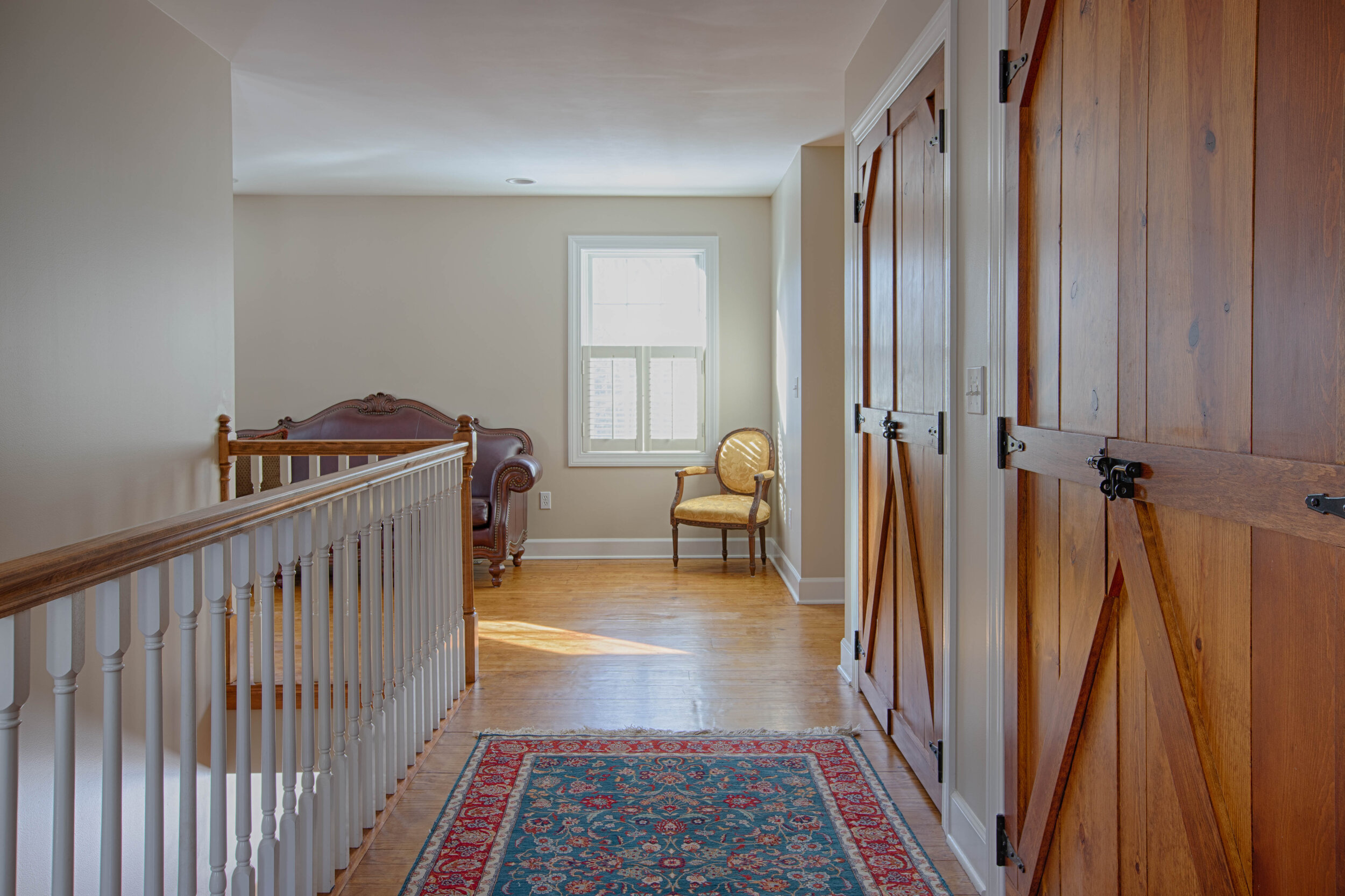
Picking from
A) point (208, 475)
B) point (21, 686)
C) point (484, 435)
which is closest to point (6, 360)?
point (208, 475)

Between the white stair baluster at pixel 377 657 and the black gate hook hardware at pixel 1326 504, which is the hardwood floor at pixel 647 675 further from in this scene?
the black gate hook hardware at pixel 1326 504

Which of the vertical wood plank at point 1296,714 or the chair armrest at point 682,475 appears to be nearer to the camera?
the vertical wood plank at point 1296,714

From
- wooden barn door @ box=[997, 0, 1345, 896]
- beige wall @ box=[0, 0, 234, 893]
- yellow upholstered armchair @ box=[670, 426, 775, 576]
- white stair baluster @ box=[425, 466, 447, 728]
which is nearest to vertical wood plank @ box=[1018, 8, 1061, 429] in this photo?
wooden barn door @ box=[997, 0, 1345, 896]

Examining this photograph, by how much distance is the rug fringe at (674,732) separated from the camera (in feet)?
9.23

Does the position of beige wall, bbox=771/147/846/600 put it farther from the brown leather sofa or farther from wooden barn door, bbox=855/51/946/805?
the brown leather sofa

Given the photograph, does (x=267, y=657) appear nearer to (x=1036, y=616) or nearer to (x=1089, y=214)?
(x=1036, y=616)

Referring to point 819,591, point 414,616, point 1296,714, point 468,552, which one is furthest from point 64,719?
point 819,591

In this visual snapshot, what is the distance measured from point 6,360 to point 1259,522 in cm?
284

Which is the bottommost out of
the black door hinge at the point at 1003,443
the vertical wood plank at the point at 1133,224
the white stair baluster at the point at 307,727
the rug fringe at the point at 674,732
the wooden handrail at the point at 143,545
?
the rug fringe at the point at 674,732

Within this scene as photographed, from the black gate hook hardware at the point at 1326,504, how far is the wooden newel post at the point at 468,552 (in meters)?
2.69

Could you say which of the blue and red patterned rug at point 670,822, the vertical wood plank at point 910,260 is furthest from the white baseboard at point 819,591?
the vertical wood plank at point 910,260

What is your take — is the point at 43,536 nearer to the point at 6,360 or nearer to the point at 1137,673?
the point at 6,360

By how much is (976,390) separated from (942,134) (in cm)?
73

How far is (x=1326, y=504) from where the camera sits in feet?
3.02
